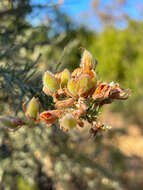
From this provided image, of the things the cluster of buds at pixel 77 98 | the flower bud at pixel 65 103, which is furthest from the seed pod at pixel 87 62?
the flower bud at pixel 65 103

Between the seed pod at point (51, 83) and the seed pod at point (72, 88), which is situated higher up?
the seed pod at point (51, 83)

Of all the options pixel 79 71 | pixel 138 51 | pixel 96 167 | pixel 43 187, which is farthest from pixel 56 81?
pixel 138 51

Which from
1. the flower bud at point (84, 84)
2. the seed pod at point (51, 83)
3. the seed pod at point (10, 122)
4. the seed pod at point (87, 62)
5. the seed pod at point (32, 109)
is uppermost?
the seed pod at point (87, 62)

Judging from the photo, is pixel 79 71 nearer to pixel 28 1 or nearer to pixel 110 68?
pixel 28 1

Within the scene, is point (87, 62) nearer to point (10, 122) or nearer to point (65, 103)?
point (65, 103)

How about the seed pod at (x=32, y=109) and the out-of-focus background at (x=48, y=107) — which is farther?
the out-of-focus background at (x=48, y=107)

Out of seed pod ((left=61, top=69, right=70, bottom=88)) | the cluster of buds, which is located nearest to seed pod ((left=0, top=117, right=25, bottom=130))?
the cluster of buds

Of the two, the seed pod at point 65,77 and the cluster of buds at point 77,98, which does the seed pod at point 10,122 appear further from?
the seed pod at point 65,77
